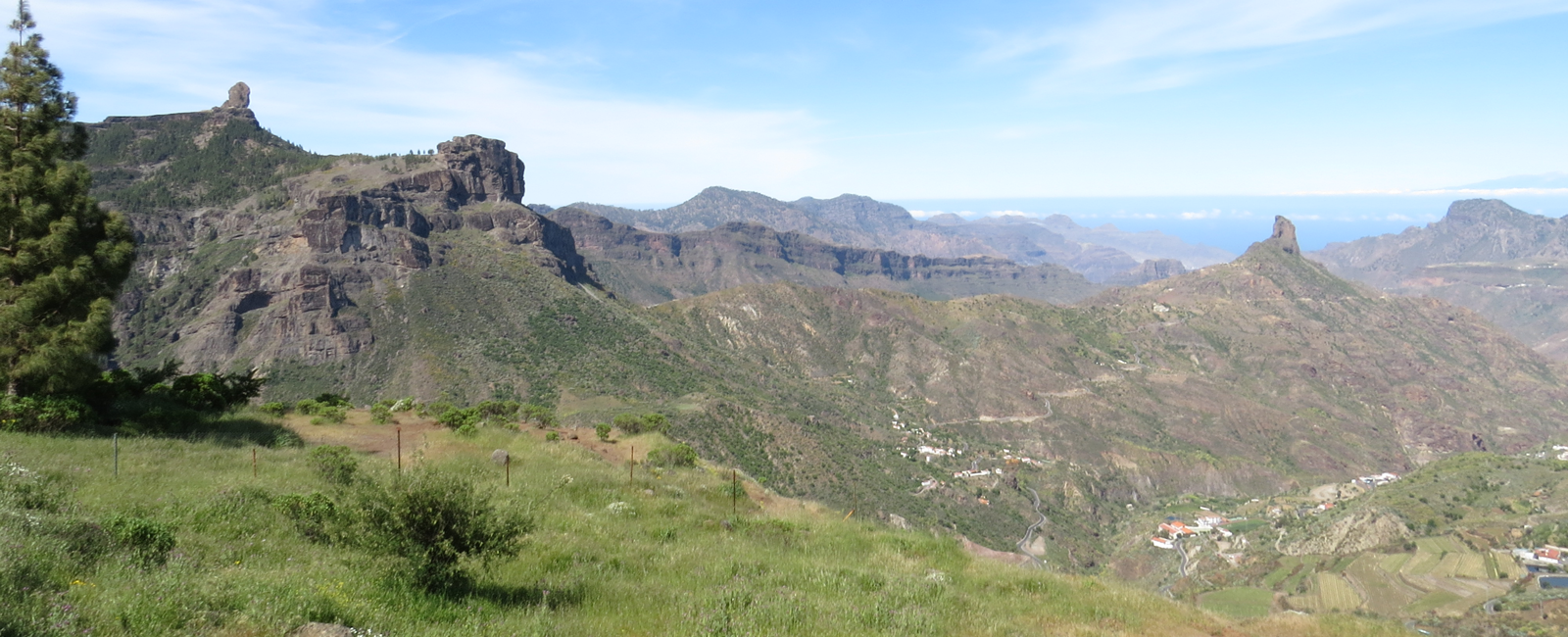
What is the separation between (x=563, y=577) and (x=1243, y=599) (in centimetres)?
7720

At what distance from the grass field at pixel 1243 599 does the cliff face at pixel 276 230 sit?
111766mm

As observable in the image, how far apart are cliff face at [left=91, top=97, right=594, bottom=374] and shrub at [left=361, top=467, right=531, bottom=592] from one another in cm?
10755

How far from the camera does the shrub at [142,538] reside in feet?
35.0

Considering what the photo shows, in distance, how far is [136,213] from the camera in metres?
132

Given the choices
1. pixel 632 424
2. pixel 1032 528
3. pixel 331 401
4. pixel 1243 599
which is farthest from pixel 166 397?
pixel 1032 528

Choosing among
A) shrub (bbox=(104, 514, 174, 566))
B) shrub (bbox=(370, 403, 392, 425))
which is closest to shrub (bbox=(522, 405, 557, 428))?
shrub (bbox=(370, 403, 392, 425))

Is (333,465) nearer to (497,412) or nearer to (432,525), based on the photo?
(432,525)

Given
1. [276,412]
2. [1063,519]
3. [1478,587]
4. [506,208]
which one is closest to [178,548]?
[276,412]

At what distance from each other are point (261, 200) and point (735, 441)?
120017 millimetres

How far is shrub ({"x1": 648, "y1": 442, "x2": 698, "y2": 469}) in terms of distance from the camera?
29.7 metres

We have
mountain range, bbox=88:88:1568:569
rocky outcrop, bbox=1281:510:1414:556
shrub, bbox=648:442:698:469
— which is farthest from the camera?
mountain range, bbox=88:88:1568:569

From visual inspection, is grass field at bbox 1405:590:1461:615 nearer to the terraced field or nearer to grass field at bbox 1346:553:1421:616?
the terraced field

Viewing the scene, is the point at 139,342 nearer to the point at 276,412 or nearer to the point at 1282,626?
the point at 276,412

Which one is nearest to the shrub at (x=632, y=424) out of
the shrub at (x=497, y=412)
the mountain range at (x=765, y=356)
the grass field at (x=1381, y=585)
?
the shrub at (x=497, y=412)
